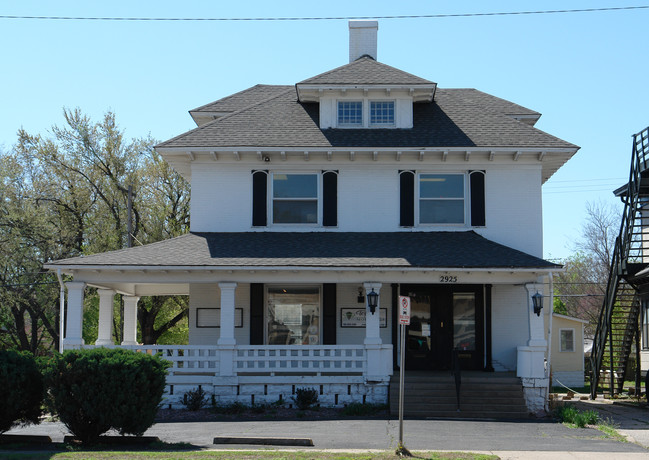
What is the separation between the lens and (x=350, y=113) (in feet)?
74.0

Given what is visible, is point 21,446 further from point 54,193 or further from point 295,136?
point 54,193

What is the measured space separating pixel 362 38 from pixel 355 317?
10.8 meters

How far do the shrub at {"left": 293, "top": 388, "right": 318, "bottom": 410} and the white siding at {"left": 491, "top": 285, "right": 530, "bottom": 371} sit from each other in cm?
549

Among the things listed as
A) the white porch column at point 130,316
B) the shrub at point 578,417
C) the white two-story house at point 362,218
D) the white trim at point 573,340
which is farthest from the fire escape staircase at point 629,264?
the white porch column at point 130,316

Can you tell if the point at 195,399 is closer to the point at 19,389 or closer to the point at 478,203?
the point at 19,389

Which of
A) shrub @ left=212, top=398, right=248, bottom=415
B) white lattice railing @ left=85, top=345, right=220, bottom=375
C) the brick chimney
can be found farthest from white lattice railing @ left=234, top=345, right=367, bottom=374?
the brick chimney

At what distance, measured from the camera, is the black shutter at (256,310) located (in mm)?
20725

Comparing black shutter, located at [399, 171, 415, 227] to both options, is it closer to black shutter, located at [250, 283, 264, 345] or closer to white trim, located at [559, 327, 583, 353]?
black shutter, located at [250, 283, 264, 345]

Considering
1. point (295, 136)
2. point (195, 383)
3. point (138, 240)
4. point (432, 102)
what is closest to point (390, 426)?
point (195, 383)

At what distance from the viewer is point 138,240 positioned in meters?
37.3

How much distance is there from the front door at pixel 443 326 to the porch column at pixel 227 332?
4933mm

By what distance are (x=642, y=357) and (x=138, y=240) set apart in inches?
920

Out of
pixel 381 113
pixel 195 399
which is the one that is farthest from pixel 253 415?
pixel 381 113

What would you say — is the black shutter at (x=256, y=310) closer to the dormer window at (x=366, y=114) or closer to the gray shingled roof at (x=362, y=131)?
the gray shingled roof at (x=362, y=131)
